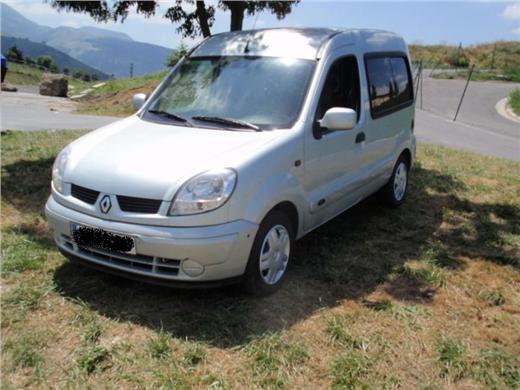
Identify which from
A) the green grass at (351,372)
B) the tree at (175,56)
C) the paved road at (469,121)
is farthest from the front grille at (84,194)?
the tree at (175,56)

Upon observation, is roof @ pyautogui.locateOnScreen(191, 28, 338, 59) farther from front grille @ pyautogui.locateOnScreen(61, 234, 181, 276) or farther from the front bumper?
front grille @ pyautogui.locateOnScreen(61, 234, 181, 276)

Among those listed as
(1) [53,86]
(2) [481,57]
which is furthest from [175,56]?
(2) [481,57]

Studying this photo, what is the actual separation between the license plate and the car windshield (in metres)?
1.20

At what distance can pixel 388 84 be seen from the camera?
18.3 ft

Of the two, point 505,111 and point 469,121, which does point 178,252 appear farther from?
point 505,111

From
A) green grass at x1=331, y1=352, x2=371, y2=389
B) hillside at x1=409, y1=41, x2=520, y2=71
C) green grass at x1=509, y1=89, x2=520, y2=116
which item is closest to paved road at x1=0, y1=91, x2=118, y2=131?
green grass at x1=331, y1=352, x2=371, y2=389

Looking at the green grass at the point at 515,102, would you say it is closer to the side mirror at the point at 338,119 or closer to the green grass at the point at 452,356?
the side mirror at the point at 338,119

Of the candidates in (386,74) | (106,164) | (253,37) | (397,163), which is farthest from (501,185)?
(106,164)

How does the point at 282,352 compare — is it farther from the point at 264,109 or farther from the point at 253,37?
the point at 253,37

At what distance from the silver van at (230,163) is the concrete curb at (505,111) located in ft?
62.2

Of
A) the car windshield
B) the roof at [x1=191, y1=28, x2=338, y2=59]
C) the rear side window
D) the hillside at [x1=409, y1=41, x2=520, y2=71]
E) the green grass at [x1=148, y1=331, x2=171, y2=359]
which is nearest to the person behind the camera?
the green grass at [x1=148, y1=331, x2=171, y2=359]

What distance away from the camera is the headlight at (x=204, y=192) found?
10.7 ft

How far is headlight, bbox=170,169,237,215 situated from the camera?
3258 millimetres

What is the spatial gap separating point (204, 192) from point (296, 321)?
1.08m
